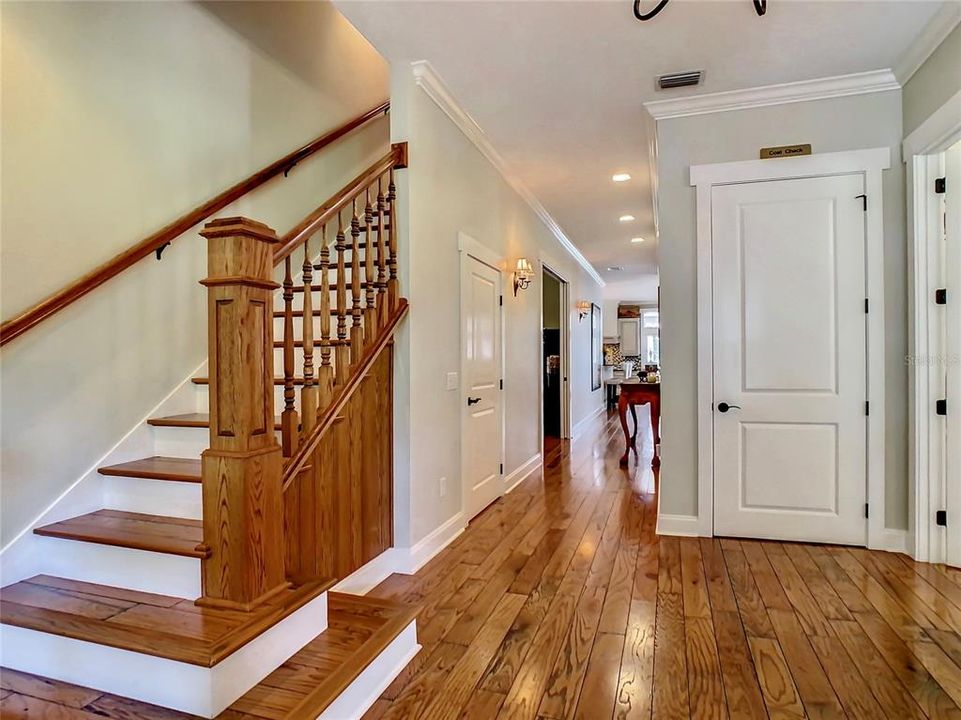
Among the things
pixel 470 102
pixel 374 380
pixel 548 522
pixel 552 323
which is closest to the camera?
pixel 374 380

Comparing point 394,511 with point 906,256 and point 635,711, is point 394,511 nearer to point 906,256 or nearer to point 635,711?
point 635,711

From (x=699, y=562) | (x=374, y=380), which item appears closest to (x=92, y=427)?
(x=374, y=380)

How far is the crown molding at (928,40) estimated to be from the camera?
2471 mm

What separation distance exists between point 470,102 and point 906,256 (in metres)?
2.70

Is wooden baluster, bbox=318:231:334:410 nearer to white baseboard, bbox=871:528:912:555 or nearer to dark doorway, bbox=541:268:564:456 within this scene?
white baseboard, bbox=871:528:912:555

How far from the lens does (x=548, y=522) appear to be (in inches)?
147

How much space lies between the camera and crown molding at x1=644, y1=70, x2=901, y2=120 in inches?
121

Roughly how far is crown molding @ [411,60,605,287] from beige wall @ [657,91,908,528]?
4.10ft

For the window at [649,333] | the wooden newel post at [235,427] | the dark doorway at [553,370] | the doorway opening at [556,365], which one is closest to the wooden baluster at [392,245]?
the wooden newel post at [235,427]

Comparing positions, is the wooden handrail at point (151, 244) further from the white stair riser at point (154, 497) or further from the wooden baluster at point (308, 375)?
the wooden baluster at point (308, 375)

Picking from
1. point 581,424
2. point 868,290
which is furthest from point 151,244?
point 581,424

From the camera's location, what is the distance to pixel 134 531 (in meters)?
2.07

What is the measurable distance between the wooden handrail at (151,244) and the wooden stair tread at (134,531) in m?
0.75

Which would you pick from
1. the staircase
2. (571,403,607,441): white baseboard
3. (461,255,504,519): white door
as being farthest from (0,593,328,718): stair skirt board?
(571,403,607,441): white baseboard
